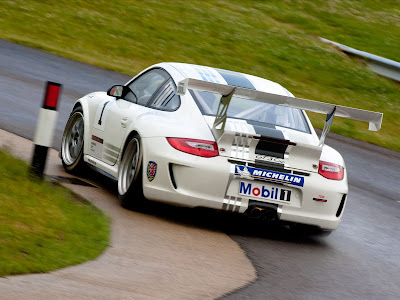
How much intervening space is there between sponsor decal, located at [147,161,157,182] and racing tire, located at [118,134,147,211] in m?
0.11

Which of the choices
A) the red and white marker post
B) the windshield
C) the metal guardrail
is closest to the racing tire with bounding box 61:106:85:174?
the red and white marker post

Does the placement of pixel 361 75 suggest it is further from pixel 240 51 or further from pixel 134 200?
pixel 134 200

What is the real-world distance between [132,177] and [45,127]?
898mm

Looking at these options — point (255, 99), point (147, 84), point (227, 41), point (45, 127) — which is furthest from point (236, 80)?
point (227, 41)

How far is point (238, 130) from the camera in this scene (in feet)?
25.2

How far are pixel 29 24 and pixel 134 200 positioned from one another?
1585 centimetres

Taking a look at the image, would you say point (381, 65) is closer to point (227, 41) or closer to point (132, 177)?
point (227, 41)

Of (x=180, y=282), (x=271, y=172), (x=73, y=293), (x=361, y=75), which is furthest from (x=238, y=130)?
(x=361, y=75)

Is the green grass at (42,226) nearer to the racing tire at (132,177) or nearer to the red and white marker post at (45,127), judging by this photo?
the red and white marker post at (45,127)

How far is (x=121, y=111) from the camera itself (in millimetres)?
8828

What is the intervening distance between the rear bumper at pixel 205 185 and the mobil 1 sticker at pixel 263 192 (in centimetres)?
3

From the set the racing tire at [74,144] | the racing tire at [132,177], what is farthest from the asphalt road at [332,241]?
the racing tire at [74,144]

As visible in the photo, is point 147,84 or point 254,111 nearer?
point 254,111

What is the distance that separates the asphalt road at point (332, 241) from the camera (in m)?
6.54
